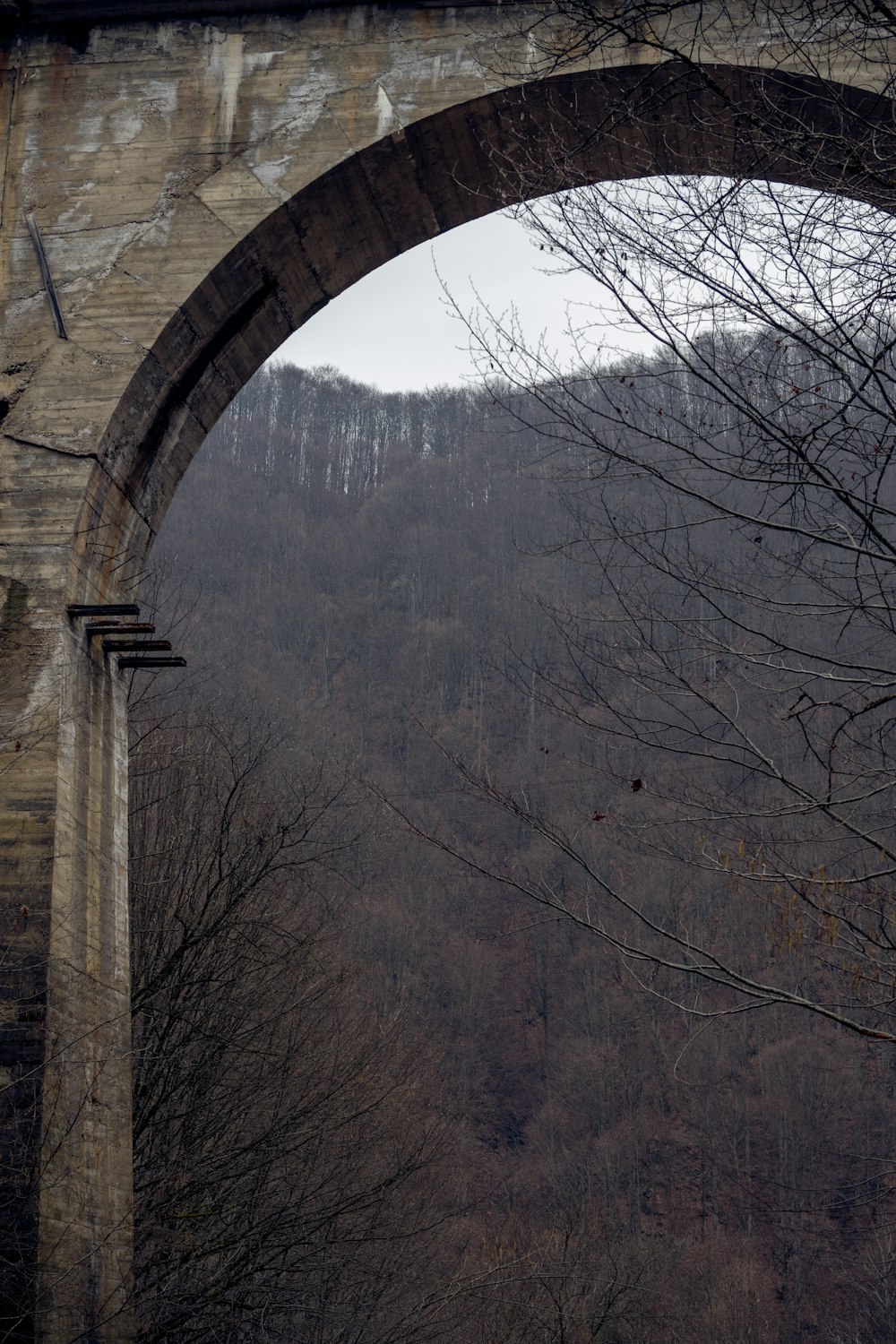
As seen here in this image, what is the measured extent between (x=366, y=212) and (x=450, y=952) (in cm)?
3927

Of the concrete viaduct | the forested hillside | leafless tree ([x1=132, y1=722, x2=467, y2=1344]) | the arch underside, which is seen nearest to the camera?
the concrete viaduct

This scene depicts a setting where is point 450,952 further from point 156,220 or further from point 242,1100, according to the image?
point 156,220

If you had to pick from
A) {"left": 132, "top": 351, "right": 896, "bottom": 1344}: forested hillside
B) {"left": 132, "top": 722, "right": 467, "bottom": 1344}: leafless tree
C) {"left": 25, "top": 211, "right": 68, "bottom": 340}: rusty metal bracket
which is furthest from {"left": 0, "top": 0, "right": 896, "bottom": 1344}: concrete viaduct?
{"left": 132, "top": 722, "right": 467, "bottom": 1344}: leafless tree

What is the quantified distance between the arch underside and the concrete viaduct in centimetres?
2

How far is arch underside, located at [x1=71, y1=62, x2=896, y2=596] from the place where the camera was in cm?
589

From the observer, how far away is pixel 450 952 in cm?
4400

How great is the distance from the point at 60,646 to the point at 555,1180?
3481cm

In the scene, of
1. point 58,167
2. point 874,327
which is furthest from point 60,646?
point 874,327

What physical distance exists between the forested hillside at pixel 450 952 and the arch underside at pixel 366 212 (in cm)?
112

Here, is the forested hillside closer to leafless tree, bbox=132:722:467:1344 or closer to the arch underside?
leafless tree, bbox=132:722:467:1344

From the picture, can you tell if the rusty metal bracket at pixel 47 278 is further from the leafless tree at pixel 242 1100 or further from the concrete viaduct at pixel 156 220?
the leafless tree at pixel 242 1100

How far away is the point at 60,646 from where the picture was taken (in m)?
5.53

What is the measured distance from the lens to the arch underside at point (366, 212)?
5.89 metres

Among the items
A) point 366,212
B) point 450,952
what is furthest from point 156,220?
point 450,952
